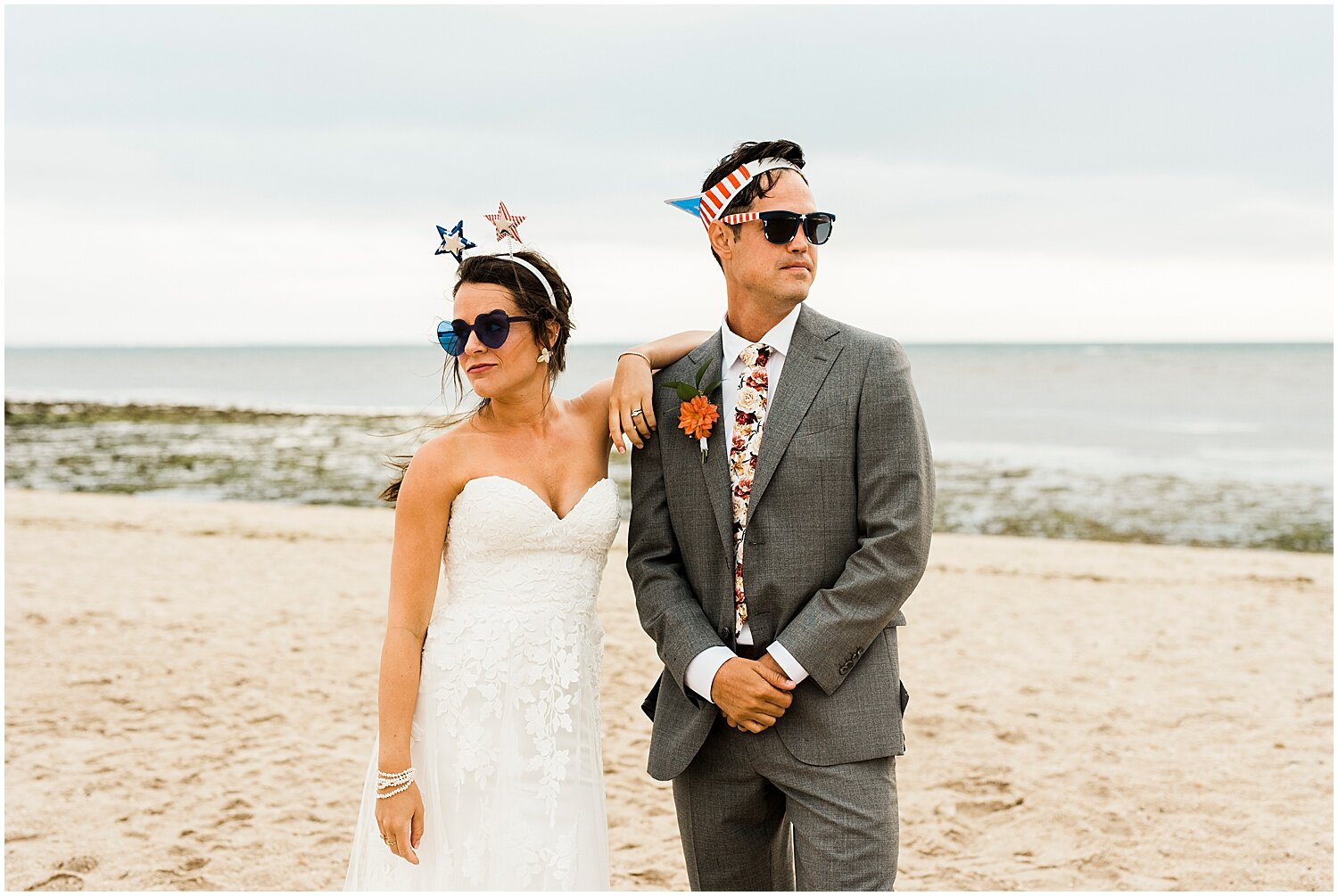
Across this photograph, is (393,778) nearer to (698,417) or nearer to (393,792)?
(393,792)

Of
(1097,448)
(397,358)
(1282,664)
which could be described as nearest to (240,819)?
(1282,664)

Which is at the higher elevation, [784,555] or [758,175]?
[758,175]

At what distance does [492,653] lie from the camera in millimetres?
2771

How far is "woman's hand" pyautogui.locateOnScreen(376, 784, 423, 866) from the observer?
2.72 m

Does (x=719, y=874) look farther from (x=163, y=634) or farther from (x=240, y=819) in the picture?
(x=163, y=634)

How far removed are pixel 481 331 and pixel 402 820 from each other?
3.94ft

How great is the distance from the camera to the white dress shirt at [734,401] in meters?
2.65

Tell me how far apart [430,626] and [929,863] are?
295cm

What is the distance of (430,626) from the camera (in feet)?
9.42

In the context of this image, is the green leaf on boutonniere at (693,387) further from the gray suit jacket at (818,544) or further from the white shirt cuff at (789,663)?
the white shirt cuff at (789,663)

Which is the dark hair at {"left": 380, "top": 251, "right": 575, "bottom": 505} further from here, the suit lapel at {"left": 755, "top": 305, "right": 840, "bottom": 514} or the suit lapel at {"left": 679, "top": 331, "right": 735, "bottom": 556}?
the suit lapel at {"left": 755, "top": 305, "right": 840, "bottom": 514}

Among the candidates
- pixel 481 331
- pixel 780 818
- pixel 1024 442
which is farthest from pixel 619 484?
pixel 481 331

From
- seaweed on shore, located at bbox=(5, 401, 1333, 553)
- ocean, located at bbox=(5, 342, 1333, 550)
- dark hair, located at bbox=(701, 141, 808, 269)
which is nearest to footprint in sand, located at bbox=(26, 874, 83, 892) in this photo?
ocean, located at bbox=(5, 342, 1333, 550)

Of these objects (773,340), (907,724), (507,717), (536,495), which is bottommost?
(907,724)
